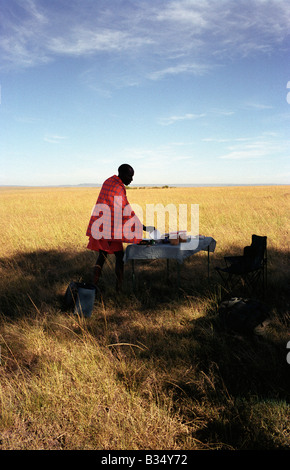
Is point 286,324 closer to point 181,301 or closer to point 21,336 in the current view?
point 181,301

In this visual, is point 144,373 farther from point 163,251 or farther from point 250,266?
point 250,266

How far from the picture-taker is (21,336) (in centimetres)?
340

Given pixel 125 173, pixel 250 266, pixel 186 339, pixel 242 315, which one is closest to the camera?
pixel 186 339

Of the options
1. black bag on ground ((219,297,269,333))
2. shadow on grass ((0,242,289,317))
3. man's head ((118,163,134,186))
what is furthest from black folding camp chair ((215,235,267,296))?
man's head ((118,163,134,186))

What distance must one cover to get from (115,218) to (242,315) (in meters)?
2.11

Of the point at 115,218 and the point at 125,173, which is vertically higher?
the point at 125,173

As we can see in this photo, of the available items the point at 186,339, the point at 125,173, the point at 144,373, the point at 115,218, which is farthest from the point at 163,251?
the point at 144,373

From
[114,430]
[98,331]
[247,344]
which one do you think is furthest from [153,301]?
[114,430]

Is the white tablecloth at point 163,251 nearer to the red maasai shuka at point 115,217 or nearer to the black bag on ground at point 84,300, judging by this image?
the red maasai shuka at point 115,217

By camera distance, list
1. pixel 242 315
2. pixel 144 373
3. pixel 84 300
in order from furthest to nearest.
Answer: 1. pixel 84 300
2. pixel 242 315
3. pixel 144 373

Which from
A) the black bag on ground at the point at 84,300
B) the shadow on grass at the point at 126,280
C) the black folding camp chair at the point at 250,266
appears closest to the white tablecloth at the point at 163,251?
the shadow on grass at the point at 126,280

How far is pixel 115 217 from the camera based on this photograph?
4355mm

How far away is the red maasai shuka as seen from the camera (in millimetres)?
4297

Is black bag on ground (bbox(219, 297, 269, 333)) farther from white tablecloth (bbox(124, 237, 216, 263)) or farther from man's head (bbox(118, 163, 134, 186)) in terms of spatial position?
man's head (bbox(118, 163, 134, 186))
